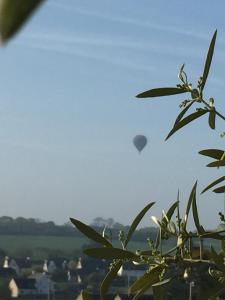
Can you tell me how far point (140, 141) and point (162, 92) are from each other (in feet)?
254

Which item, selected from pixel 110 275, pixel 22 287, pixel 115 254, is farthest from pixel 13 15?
pixel 22 287

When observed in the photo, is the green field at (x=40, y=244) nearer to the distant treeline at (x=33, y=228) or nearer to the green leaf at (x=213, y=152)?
the distant treeline at (x=33, y=228)

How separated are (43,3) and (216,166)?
1.74 m

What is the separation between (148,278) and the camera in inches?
84.5

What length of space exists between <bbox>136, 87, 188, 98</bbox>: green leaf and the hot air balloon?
244 feet

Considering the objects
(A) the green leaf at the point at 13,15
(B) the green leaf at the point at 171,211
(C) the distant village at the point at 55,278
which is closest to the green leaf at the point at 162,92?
(B) the green leaf at the point at 171,211

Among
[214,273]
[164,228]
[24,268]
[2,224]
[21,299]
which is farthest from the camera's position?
[2,224]

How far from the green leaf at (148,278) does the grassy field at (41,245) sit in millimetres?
109968

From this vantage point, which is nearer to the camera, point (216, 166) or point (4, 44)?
point (4, 44)

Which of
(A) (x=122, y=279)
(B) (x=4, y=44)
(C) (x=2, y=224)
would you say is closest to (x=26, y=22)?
(B) (x=4, y=44)

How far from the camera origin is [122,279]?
8944 centimetres

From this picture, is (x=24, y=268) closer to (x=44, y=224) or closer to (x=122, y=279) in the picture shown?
(x=122, y=279)

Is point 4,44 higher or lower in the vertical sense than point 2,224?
lower

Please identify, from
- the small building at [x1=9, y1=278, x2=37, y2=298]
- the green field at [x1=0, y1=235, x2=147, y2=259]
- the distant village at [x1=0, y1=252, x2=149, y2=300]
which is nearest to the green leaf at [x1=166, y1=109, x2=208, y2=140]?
the distant village at [x1=0, y1=252, x2=149, y2=300]
